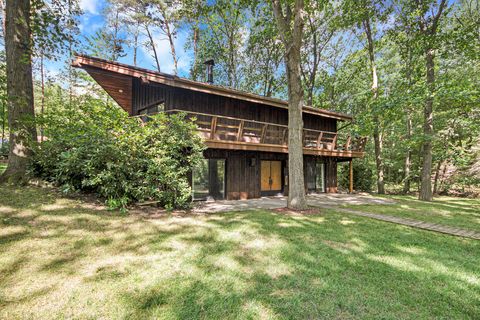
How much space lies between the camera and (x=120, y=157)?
19.9ft

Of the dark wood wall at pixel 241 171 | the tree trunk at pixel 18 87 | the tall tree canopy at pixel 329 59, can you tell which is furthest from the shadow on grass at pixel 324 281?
the tree trunk at pixel 18 87

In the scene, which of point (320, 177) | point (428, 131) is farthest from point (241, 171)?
point (428, 131)

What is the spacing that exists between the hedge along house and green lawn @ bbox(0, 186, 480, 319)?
173 inches

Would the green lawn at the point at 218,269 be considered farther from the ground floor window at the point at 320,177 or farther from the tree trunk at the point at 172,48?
the tree trunk at the point at 172,48

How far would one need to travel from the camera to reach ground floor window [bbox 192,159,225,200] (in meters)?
9.13

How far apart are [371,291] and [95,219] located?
207 inches

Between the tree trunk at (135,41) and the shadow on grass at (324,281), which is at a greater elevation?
the tree trunk at (135,41)

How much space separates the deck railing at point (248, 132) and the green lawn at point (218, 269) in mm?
4444

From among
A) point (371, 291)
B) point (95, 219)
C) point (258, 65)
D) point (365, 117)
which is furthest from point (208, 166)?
point (258, 65)

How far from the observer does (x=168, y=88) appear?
9.20 m

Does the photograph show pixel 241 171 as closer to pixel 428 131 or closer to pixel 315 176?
pixel 315 176

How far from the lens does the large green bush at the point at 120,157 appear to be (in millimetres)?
5926

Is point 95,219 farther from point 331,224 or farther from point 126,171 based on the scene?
point 331,224

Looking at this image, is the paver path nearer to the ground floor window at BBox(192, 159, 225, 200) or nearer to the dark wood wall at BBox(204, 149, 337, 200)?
the dark wood wall at BBox(204, 149, 337, 200)
